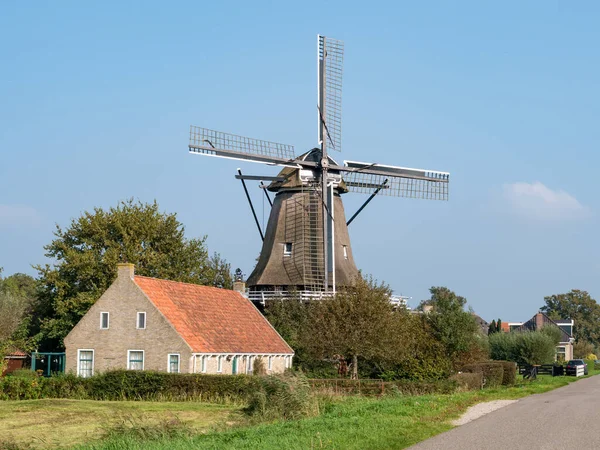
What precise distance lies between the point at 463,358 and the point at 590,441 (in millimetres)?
36190

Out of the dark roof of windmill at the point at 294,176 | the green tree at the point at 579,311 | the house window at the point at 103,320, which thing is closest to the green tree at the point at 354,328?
the dark roof of windmill at the point at 294,176

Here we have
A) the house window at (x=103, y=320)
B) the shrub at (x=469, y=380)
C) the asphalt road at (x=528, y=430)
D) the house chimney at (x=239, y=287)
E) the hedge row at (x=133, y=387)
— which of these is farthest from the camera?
the house chimney at (x=239, y=287)

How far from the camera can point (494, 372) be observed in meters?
47.7

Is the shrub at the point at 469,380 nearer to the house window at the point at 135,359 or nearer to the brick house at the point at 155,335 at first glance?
the brick house at the point at 155,335

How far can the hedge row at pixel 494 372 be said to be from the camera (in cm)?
4681

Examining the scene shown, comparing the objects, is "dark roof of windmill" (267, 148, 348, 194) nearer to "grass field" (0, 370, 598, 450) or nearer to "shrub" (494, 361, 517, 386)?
"shrub" (494, 361, 517, 386)

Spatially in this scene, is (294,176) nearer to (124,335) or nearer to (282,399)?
(124,335)

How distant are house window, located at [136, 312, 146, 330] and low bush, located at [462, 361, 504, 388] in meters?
16.3

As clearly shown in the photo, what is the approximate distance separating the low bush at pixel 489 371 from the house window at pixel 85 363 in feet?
62.1

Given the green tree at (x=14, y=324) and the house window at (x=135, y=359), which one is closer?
the house window at (x=135, y=359)

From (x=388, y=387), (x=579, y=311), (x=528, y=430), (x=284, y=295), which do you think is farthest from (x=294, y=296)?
(x=579, y=311)

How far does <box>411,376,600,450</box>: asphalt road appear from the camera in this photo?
19.3 metres

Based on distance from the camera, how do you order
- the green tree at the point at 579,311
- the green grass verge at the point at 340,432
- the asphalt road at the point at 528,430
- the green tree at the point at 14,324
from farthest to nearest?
the green tree at the point at 579,311
the green tree at the point at 14,324
the green grass verge at the point at 340,432
the asphalt road at the point at 528,430

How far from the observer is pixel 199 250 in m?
65.8
